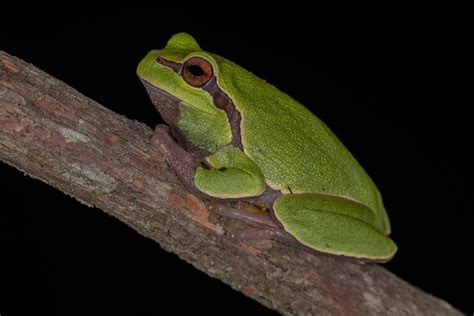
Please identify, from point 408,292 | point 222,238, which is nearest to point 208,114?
point 222,238

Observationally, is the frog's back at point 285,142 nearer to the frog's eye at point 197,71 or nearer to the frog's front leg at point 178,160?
the frog's eye at point 197,71

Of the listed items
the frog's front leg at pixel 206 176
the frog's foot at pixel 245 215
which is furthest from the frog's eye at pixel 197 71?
the frog's foot at pixel 245 215

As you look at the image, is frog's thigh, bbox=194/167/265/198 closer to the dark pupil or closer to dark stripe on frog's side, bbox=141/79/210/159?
dark stripe on frog's side, bbox=141/79/210/159

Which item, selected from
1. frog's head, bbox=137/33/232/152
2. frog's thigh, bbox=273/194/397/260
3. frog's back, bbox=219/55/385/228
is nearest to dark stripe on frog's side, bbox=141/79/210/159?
frog's head, bbox=137/33/232/152

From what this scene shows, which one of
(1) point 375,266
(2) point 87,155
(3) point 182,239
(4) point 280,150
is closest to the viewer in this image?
(2) point 87,155

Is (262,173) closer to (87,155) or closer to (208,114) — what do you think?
(208,114)

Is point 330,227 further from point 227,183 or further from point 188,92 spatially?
point 188,92
